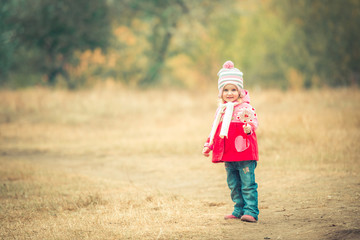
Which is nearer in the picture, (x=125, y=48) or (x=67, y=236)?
(x=67, y=236)

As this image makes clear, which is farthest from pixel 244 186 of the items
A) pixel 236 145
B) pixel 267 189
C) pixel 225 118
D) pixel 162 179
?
pixel 162 179

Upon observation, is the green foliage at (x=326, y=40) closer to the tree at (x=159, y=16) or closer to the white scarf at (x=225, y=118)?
the tree at (x=159, y=16)

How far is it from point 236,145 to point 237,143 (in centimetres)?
2

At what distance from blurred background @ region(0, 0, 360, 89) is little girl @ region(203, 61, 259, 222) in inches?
808

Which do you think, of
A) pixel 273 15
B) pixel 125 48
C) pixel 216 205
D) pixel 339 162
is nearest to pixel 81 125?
pixel 339 162

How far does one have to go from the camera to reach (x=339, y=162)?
29.7 ft

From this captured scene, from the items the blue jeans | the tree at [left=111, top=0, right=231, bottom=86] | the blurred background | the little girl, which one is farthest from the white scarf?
the tree at [left=111, top=0, right=231, bottom=86]

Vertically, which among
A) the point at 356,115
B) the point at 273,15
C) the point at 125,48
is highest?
the point at 273,15

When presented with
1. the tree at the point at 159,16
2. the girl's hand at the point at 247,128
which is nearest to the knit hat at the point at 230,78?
the girl's hand at the point at 247,128

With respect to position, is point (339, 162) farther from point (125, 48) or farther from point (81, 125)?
point (125, 48)

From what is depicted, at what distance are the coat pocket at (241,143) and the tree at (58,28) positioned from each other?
21.8 metres

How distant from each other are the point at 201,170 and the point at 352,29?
22.3 meters

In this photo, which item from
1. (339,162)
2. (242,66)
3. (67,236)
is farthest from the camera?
(242,66)

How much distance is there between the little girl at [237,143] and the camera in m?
5.31
